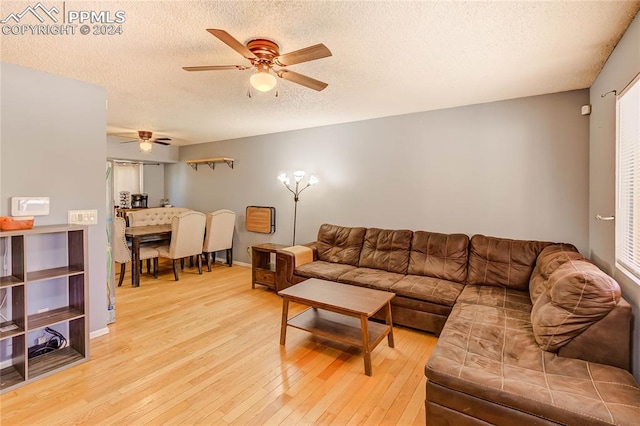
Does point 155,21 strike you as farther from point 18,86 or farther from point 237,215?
point 237,215

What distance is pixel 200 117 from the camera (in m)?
4.22

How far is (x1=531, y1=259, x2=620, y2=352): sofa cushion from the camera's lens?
1.71 metres

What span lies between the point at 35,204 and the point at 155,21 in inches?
70.7

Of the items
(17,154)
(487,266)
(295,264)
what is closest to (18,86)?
(17,154)

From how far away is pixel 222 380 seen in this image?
2.22 meters

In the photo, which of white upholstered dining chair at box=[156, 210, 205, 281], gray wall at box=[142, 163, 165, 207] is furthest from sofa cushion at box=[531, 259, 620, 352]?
gray wall at box=[142, 163, 165, 207]

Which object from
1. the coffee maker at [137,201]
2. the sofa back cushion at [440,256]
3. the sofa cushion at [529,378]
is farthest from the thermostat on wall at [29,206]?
the coffee maker at [137,201]

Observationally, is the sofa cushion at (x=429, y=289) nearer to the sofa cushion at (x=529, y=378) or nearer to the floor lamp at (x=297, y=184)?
the sofa cushion at (x=529, y=378)

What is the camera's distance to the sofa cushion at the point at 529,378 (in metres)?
1.37

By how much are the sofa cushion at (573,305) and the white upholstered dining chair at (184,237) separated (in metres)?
4.45

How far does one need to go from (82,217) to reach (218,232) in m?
2.56

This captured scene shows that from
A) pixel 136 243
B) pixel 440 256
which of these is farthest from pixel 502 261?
pixel 136 243

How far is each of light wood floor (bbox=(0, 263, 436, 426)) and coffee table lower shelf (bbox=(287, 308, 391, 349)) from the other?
0.65 feet

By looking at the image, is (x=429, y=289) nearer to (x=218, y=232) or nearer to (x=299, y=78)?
(x=299, y=78)
